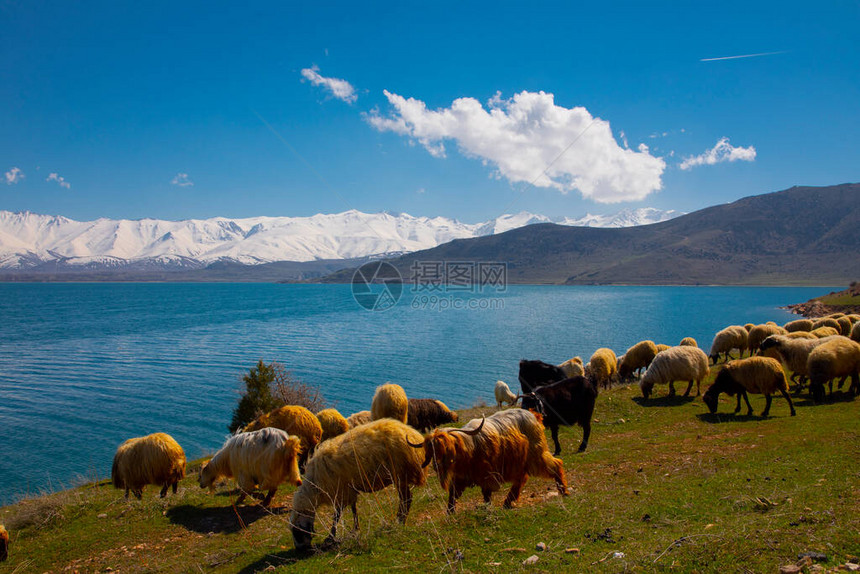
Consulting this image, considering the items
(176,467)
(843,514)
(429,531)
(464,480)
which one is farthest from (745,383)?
(176,467)

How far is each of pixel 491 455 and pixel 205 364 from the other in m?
51.1

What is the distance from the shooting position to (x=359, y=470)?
7035 mm

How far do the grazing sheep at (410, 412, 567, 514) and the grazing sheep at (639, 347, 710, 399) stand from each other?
1237cm

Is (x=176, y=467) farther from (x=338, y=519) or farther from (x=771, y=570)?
(x=771, y=570)

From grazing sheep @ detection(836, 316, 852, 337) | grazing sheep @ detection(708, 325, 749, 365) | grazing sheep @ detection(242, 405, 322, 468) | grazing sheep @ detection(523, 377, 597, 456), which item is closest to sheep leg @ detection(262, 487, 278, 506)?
grazing sheep @ detection(242, 405, 322, 468)

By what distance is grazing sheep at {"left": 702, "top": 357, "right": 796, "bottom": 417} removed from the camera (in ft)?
46.2

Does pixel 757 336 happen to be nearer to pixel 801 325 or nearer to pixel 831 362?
pixel 801 325

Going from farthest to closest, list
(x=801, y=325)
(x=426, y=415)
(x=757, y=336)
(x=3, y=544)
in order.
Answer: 1. (x=801, y=325)
2. (x=757, y=336)
3. (x=426, y=415)
4. (x=3, y=544)

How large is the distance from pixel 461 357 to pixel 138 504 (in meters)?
43.0

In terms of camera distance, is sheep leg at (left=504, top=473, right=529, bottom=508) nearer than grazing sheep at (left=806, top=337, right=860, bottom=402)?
Yes

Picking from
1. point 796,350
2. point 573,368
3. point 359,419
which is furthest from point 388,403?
point 796,350

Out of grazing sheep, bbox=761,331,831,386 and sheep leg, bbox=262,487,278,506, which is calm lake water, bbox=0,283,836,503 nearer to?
sheep leg, bbox=262,487,278,506

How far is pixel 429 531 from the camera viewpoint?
6172 mm

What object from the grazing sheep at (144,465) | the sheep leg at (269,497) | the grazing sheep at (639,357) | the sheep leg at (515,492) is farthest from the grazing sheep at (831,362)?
the grazing sheep at (144,465)
